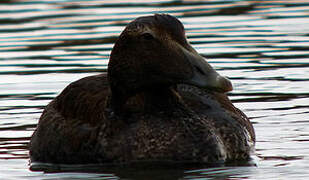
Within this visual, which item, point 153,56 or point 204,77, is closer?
point 204,77

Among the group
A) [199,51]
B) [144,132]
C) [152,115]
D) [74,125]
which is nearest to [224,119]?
[152,115]

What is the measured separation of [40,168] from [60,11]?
13.1 m

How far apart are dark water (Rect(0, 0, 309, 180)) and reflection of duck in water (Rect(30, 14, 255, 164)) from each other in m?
0.27

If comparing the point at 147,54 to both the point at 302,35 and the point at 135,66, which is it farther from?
the point at 302,35

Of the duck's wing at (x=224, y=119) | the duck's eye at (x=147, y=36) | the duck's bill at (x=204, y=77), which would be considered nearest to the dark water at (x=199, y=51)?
the duck's wing at (x=224, y=119)

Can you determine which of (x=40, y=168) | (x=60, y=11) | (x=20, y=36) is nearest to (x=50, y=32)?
(x=20, y=36)

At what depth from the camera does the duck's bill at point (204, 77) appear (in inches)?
416

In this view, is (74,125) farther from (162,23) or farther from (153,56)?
(162,23)

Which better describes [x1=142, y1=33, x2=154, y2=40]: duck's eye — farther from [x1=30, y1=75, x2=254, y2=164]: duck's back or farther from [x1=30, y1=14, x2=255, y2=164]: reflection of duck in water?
Result: [x1=30, y1=75, x2=254, y2=164]: duck's back

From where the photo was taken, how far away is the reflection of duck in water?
436 inches

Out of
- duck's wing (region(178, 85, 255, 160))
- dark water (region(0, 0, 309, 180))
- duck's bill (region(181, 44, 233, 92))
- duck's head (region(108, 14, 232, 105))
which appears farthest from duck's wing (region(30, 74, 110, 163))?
duck's bill (region(181, 44, 233, 92))

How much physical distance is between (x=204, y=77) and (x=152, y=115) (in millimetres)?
933

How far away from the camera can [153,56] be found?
36.7 feet

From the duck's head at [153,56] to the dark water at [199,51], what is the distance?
927 mm
